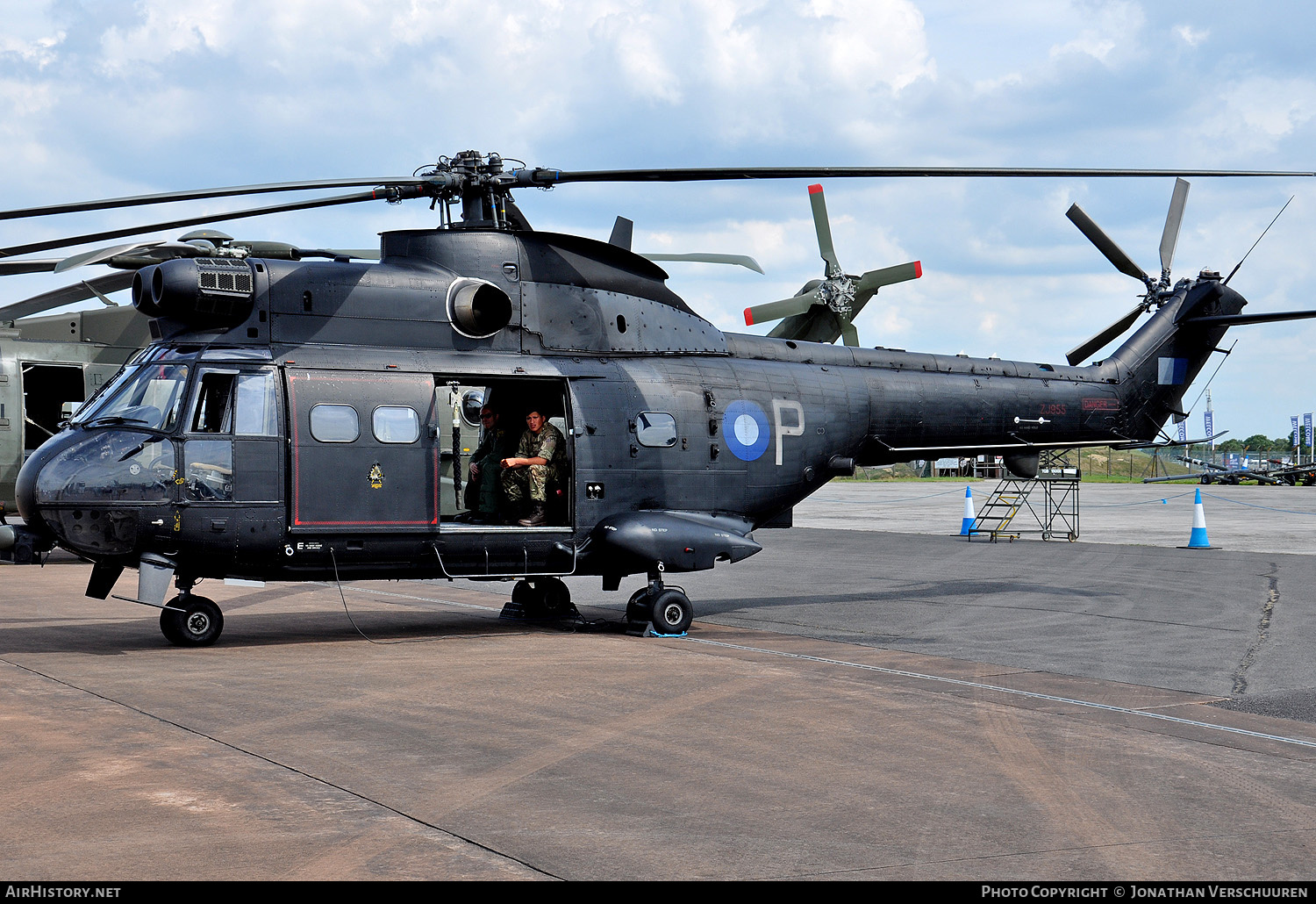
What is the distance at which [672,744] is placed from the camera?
752 centimetres

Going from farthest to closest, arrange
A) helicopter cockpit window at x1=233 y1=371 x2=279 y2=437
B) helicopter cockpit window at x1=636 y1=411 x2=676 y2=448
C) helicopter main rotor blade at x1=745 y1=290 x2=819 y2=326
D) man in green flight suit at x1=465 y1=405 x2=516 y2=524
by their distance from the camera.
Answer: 1. helicopter main rotor blade at x1=745 y1=290 x2=819 y2=326
2. man in green flight suit at x1=465 y1=405 x2=516 y2=524
3. helicopter cockpit window at x1=636 y1=411 x2=676 y2=448
4. helicopter cockpit window at x1=233 y1=371 x2=279 y2=437

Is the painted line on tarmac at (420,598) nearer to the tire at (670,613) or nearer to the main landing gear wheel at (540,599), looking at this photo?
the main landing gear wheel at (540,599)

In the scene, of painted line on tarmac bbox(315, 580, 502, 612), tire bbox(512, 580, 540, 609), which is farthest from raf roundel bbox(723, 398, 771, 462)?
painted line on tarmac bbox(315, 580, 502, 612)

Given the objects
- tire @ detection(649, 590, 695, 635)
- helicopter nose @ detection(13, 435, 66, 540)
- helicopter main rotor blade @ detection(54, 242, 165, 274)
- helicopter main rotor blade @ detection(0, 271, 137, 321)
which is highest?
helicopter main rotor blade @ detection(0, 271, 137, 321)

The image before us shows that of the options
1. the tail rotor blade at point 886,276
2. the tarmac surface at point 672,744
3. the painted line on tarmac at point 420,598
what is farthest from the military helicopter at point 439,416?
the tail rotor blade at point 886,276

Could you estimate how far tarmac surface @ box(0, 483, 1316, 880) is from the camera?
524 centimetres

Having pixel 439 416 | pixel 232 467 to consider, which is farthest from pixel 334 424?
pixel 439 416

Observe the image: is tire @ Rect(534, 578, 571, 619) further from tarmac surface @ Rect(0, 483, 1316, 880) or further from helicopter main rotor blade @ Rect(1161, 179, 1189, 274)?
helicopter main rotor blade @ Rect(1161, 179, 1189, 274)

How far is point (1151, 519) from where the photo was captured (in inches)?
1387

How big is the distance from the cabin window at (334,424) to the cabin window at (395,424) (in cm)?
19

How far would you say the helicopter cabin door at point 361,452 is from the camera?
1162 cm

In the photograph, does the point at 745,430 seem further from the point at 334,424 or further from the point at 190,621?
the point at 190,621

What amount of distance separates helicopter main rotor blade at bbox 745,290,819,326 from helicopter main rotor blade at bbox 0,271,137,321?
36.4ft

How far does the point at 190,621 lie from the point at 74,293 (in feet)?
36.8
